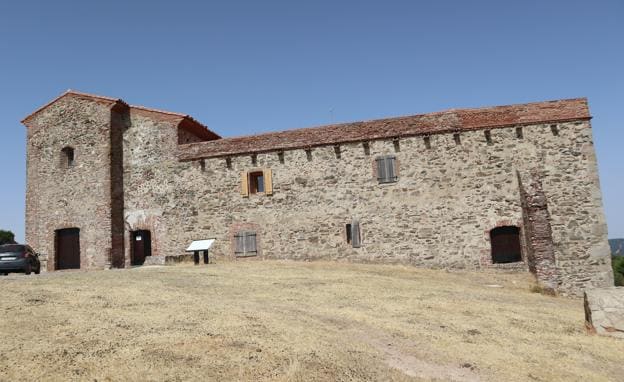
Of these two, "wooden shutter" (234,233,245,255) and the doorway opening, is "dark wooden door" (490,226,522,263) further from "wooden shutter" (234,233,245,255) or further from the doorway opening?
the doorway opening

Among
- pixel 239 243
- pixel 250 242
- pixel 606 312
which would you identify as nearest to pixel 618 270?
pixel 250 242

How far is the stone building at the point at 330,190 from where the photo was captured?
54.6 feet

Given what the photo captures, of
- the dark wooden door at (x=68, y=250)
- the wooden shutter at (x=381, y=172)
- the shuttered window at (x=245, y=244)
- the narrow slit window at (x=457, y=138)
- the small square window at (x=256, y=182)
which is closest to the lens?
the narrow slit window at (x=457, y=138)

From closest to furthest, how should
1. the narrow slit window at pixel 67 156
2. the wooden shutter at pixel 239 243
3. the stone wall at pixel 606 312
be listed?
the stone wall at pixel 606 312 < the wooden shutter at pixel 239 243 < the narrow slit window at pixel 67 156

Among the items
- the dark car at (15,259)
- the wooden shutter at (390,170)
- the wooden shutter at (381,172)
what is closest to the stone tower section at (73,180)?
the dark car at (15,259)

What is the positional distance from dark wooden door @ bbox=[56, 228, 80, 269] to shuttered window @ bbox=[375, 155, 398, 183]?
13017mm

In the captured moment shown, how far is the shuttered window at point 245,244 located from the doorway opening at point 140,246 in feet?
14.2

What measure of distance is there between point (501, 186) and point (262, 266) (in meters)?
8.83

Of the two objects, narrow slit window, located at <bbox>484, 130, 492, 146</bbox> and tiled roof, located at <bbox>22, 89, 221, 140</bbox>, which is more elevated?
tiled roof, located at <bbox>22, 89, 221, 140</bbox>

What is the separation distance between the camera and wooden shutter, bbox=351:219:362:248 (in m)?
18.2

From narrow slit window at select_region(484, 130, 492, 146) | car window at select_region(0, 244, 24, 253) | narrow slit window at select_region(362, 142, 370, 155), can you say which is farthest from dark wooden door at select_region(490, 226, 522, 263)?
car window at select_region(0, 244, 24, 253)

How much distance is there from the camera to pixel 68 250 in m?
20.9

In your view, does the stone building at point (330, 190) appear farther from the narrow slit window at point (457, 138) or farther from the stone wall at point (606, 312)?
the stone wall at point (606, 312)

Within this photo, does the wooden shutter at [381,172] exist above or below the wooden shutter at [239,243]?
above
